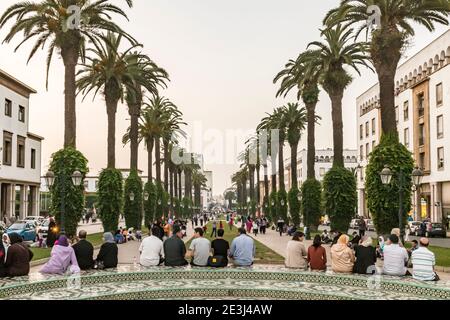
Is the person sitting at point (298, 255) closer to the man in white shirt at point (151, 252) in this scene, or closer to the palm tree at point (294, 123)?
the man in white shirt at point (151, 252)

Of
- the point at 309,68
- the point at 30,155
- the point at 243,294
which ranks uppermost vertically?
the point at 309,68

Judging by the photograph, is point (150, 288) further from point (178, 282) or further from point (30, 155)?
point (30, 155)

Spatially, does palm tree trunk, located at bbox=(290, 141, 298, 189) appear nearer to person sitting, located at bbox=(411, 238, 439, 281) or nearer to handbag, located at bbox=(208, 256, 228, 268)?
handbag, located at bbox=(208, 256, 228, 268)

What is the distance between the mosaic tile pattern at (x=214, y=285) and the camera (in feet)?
38.6

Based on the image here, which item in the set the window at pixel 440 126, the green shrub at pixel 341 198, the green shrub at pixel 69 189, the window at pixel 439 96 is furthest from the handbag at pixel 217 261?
the window at pixel 439 96

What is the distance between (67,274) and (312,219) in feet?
110

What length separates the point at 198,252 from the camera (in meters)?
14.7

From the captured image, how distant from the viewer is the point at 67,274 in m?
13.3

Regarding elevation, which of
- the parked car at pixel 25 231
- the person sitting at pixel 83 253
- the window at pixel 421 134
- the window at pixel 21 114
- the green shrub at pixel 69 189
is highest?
the window at pixel 21 114

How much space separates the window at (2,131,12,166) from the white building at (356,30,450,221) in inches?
1641

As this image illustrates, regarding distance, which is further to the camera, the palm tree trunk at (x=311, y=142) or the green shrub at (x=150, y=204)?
the green shrub at (x=150, y=204)
